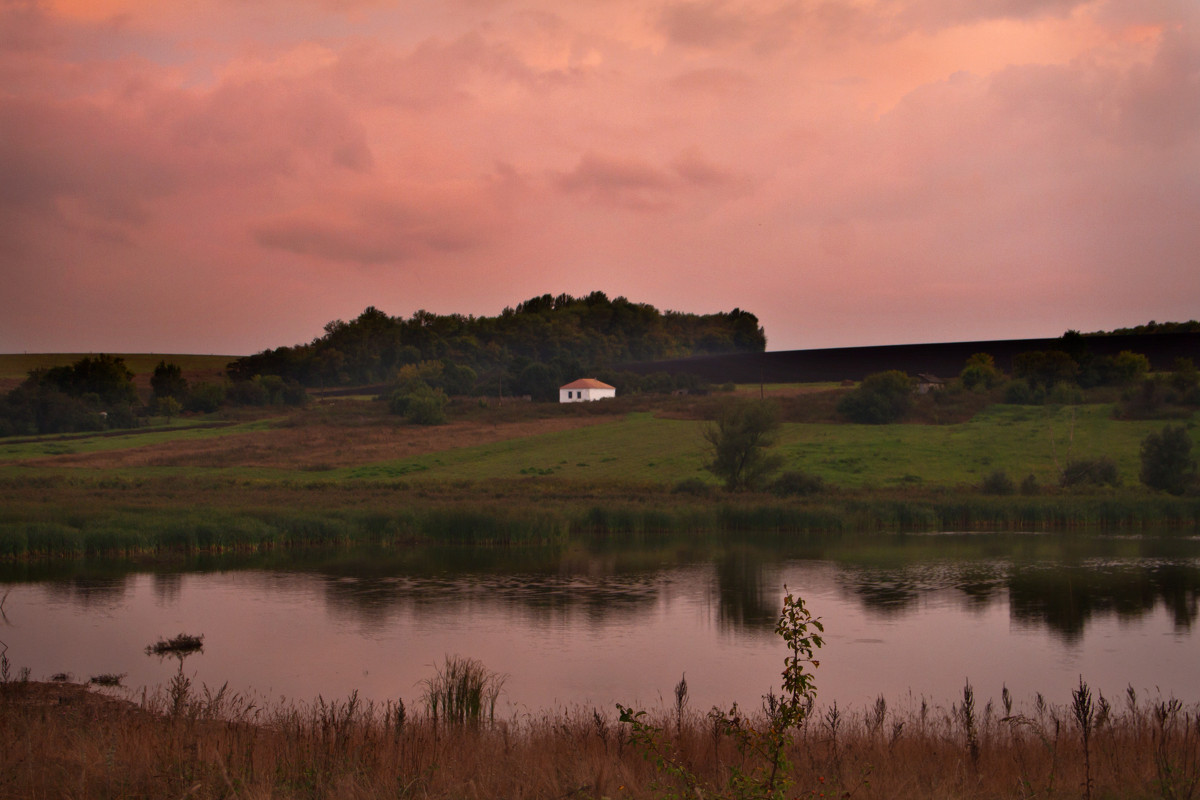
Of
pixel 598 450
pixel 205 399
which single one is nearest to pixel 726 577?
pixel 598 450

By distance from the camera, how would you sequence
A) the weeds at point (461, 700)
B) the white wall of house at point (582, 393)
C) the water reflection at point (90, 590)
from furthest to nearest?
the white wall of house at point (582, 393) < the water reflection at point (90, 590) < the weeds at point (461, 700)

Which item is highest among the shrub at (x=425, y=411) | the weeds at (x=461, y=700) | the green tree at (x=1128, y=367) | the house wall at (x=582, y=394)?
the green tree at (x=1128, y=367)

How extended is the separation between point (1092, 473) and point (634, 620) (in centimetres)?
3735

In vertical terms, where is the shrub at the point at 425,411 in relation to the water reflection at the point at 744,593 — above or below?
above

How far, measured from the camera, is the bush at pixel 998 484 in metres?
49.5

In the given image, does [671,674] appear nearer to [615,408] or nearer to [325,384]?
[615,408]

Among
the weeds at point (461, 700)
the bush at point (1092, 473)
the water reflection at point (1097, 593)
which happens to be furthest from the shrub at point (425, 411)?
the weeds at point (461, 700)

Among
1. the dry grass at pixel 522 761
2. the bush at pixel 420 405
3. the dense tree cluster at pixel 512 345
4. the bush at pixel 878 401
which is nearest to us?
the dry grass at pixel 522 761

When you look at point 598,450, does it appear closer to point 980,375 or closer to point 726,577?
point 980,375

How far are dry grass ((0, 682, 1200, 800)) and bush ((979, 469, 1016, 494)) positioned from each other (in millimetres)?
39046

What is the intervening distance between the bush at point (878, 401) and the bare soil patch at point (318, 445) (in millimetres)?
19571

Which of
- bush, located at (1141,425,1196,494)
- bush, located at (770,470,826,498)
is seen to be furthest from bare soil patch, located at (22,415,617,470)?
bush, located at (1141,425,1196,494)

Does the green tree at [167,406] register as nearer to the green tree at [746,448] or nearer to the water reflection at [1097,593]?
the green tree at [746,448]

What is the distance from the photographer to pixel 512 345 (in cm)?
13900
